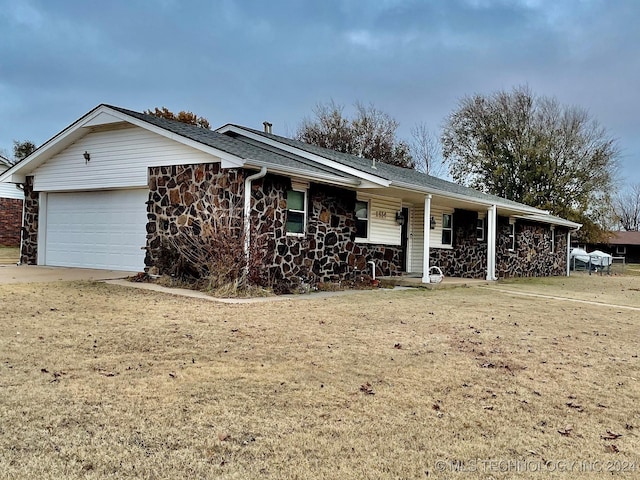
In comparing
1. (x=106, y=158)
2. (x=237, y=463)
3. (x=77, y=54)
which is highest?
(x=77, y=54)

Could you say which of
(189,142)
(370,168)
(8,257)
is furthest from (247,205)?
(8,257)

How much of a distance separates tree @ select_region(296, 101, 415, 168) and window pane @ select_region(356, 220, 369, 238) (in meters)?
22.3

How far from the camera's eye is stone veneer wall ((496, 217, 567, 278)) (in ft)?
64.2

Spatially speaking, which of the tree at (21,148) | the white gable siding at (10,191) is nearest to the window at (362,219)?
the white gable siding at (10,191)

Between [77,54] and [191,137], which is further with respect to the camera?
[77,54]

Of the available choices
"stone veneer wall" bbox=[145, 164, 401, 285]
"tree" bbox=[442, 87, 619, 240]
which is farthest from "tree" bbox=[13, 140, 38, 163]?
"tree" bbox=[442, 87, 619, 240]

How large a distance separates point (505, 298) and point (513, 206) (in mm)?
7129

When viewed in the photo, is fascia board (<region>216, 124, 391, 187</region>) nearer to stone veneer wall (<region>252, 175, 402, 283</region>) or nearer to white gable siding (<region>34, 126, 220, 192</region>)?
stone veneer wall (<region>252, 175, 402, 283</region>)

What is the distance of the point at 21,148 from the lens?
122 ft

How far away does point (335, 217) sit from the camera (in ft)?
41.0

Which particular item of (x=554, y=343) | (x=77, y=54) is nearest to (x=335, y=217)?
(x=554, y=343)

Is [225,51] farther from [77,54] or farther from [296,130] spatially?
[296,130]

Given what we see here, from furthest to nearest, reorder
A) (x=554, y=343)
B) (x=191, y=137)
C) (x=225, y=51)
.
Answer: (x=225, y=51) < (x=191, y=137) < (x=554, y=343)

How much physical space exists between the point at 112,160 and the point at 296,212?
4.95 meters
